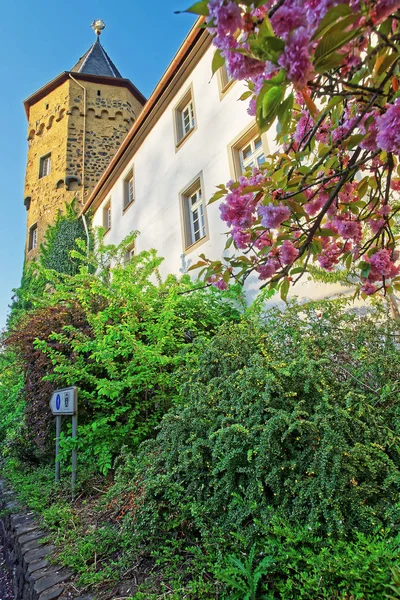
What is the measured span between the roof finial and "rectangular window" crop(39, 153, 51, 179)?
11.9 metres

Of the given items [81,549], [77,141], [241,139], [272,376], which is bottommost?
[81,549]

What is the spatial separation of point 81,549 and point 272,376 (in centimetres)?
170

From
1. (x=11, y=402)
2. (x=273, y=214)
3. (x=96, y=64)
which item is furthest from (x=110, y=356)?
(x=96, y=64)

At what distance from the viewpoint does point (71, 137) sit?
17.8 metres

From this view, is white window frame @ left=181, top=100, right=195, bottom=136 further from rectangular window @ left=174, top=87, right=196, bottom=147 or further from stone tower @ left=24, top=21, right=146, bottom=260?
stone tower @ left=24, top=21, right=146, bottom=260

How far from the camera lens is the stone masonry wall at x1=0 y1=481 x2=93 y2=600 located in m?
2.14

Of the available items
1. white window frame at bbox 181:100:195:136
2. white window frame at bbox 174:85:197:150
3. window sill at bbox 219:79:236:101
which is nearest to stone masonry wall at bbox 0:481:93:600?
window sill at bbox 219:79:236:101

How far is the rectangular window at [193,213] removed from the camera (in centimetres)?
883

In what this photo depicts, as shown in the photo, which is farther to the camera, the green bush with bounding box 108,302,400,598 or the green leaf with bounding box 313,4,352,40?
the green bush with bounding box 108,302,400,598

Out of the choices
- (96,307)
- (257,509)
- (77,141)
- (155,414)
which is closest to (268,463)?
(257,509)

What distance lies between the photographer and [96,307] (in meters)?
5.12

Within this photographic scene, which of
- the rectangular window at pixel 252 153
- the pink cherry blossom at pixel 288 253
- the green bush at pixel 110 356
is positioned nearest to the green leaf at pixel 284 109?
the pink cherry blossom at pixel 288 253

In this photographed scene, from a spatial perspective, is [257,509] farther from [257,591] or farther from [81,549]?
[81,549]

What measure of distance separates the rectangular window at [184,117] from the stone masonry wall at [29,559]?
892 centimetres
